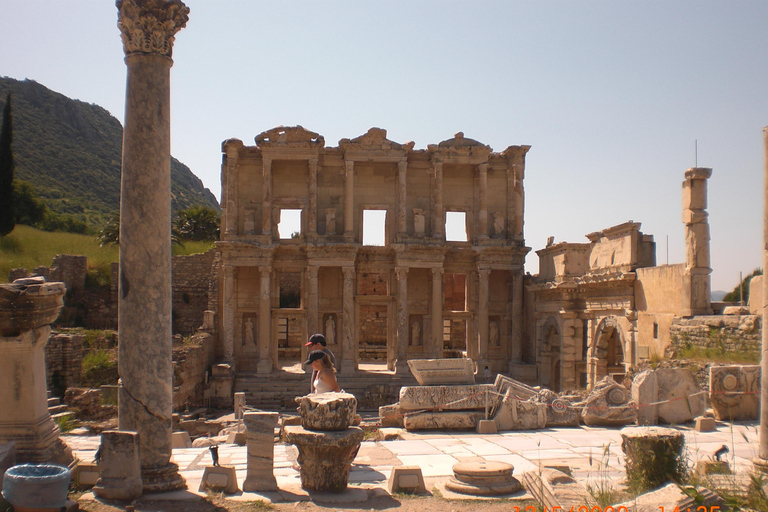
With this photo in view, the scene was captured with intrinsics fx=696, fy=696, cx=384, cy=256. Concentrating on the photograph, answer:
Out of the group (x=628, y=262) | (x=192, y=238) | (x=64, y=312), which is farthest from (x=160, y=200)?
(x=192, y=238)

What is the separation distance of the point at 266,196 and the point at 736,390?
17711mm

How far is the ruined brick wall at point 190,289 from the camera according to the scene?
3195 cm

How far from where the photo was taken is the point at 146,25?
7.75m

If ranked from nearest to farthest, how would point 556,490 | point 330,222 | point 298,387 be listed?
point 556,490 → point 298,387 → point 330,222

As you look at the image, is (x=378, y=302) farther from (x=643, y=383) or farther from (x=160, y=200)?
(x=160, y=200)

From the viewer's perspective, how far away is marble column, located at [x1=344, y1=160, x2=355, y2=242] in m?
25.5

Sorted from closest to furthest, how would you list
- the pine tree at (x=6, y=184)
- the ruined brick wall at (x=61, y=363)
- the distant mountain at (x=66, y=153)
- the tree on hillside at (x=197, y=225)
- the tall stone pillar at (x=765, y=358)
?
the tall stone pillar at (x=765, y=358) → the ruined brick wall at (x=61, y=363) → the pine tree at (x=6, y=184) → the tree on hillside at (x=197, y=225) → the distant mountain at (x=66, y=153)

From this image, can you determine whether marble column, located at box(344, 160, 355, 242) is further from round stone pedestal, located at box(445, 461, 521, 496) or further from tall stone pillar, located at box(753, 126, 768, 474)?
tall stone pillar, located at box(753, 126, 768, 474)

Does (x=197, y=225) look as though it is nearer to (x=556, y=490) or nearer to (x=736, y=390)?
(x=736, y=390)

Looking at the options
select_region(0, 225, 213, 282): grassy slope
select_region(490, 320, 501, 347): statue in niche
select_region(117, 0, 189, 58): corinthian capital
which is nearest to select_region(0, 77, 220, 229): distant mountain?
select_region(0, 225, 213, 282): grassy slope

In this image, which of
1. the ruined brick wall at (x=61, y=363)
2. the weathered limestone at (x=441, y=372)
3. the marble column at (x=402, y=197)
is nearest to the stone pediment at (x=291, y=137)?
the marble column at (x=402, y=197)

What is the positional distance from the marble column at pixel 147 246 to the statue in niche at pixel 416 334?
19533mm

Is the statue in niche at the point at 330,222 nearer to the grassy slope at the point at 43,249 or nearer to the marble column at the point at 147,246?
the grassy slope at the point at 43,249

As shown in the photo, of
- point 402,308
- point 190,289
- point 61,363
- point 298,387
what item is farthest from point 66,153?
point 61,363
